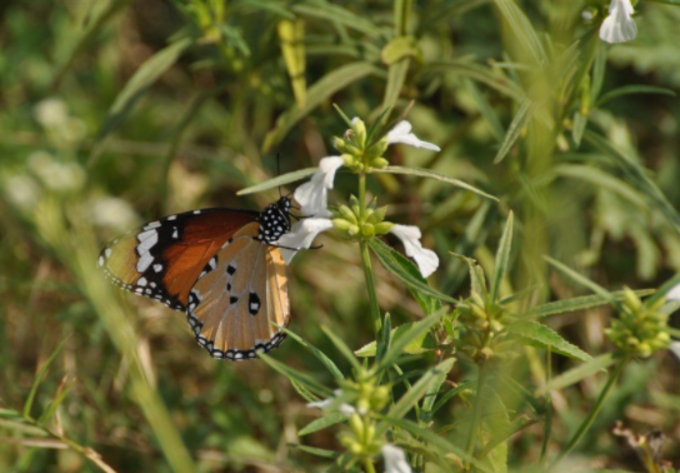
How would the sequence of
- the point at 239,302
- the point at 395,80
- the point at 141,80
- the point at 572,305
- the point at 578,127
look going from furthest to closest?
the point at 141,80 < the point at 239,302 < the point at 395,80 < the point at 578,127 < the point at 572,305

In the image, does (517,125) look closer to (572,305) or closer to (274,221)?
(572,305)

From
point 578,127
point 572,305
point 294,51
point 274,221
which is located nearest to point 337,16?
point 294,51

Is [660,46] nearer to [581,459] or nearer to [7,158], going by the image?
[581,459]

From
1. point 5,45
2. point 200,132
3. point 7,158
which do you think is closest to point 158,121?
point 200,132

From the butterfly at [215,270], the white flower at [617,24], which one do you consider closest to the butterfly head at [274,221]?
the butterfly at [215,270]

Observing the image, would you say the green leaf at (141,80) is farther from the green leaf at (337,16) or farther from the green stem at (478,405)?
the green stem at (478,405)
